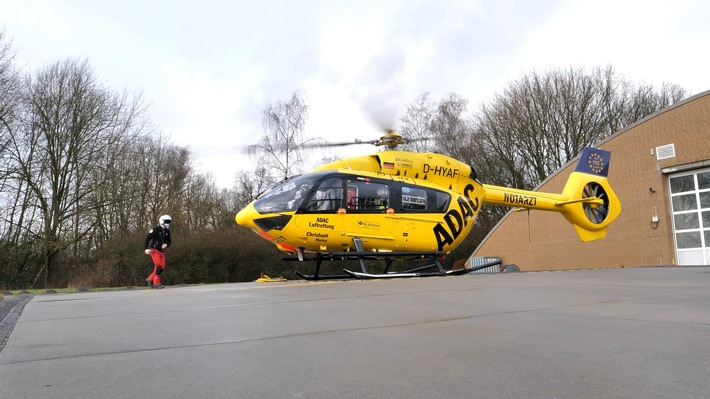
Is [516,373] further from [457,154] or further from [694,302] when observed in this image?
[457,154]

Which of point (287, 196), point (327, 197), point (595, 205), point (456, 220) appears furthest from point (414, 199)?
point (595, 205)

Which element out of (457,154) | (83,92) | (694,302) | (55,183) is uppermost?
(83,92)

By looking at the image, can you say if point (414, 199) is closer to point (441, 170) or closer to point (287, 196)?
point (441, 170)

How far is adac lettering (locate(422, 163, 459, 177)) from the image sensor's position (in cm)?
1317

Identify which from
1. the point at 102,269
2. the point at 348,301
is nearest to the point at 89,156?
the point at 102,269

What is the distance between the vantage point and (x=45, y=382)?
2492 millimetres

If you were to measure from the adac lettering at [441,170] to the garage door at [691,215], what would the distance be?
13.0 m

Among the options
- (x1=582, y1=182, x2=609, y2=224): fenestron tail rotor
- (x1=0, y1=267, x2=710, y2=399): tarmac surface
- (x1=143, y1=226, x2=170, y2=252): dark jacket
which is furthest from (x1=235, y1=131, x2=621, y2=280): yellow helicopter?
(x1=0, y1=267, x2=710, y2=399): tarmac surface

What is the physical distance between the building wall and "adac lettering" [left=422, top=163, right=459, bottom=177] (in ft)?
41.6

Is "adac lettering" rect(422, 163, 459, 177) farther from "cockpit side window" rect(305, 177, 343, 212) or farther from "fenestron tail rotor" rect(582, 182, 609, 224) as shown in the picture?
"fenestron tail rotor" rect(582, 182, 609, 224)

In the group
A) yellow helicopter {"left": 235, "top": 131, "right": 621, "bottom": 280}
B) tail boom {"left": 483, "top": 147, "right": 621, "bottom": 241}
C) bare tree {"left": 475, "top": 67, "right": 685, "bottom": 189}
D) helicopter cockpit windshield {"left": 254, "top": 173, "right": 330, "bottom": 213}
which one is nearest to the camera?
helicopter cockpit windshield {"left": 254, "top": 173, "right": 330, "bottom": 213}

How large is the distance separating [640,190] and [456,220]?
13.2 m

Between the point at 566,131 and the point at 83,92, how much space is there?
27.8 metres

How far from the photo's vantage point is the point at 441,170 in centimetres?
1336
